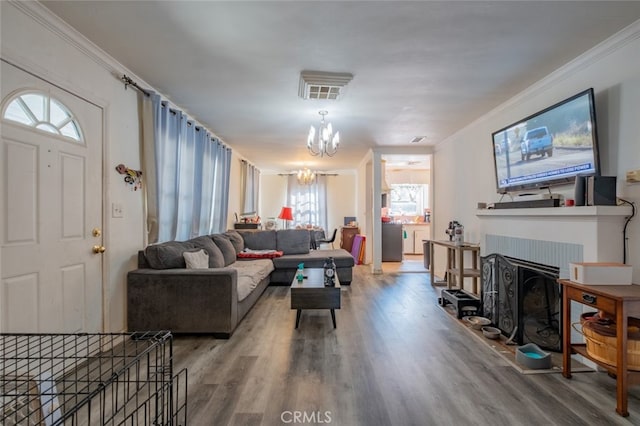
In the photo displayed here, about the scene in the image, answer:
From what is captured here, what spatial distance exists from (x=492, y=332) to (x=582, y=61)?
2451 mm

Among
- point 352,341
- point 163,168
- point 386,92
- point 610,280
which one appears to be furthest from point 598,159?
point 163,168

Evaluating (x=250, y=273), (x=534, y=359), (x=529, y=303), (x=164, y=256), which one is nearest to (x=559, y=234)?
(x=529, y=303)

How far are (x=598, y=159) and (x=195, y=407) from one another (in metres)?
3.28

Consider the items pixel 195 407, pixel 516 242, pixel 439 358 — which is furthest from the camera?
pixel 516 242

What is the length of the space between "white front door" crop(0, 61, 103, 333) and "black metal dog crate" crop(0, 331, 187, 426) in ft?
0.84

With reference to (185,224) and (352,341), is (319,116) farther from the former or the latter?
(352,341)

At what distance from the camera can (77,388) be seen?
1.88 m

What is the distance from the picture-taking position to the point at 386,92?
A: 3.24 meters

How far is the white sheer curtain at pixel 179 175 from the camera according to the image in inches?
125

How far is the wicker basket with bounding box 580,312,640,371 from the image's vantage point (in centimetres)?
188

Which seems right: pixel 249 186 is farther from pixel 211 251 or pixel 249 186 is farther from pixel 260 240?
pixel 211 251

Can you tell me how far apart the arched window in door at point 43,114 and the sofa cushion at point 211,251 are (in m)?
1.85

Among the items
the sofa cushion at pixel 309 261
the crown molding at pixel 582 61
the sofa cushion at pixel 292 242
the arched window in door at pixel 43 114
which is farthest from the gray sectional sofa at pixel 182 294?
the crown molding at pixel 582 61

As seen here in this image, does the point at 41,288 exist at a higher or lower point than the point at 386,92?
lower
